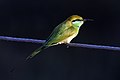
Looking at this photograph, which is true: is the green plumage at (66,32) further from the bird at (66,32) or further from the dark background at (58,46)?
the dark background at (58,46)

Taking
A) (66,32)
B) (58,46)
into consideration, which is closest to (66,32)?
(66,32)

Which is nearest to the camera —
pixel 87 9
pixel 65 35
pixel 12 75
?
pixel 65 35

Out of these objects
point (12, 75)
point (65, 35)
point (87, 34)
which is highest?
point (65, 35)

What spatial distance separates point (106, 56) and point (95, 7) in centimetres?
34

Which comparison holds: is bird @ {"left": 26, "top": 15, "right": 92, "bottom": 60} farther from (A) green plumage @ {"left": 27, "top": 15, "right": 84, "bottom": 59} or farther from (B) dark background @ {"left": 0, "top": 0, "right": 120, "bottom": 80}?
Answer: (B) dark background @ {"left": 0, "top": 0, "right": 120, "bottom": 80}

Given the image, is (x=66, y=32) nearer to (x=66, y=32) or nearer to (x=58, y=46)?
(x=66, y=32)

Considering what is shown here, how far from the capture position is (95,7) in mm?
3648

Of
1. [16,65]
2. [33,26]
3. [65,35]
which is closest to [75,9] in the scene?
[33,26]

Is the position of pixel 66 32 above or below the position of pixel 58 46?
above

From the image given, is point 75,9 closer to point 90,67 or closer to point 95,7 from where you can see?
point 95,7

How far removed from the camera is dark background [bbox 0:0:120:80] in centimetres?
364

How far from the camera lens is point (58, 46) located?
3.76 m

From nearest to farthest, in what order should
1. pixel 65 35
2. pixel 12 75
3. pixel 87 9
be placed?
pixel 65 35
pixel 87 9
pixel 12 75

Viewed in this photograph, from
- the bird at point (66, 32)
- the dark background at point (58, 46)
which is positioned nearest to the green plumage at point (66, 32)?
the bird at point (66, 32)
